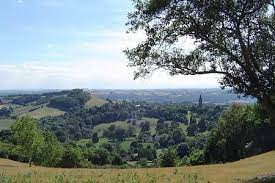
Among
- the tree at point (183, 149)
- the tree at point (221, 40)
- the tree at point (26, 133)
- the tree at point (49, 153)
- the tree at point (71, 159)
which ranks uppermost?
the tree at point (221, 40)

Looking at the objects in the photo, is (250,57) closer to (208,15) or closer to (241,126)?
(208,15)

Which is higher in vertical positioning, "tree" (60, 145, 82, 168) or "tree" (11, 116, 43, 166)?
"tree" (11, 116, 43, 166)

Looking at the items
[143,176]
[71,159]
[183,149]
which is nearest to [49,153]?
[71,159]

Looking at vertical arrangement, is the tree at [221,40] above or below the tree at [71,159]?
above

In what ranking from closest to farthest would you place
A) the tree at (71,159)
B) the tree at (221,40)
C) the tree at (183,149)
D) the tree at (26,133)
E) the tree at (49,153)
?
1. the tree at (221,40)
2. the tree at (26,133)
3. the tree at (49,153)
4. the tree at (71,159)
5. the tree at (183,149)

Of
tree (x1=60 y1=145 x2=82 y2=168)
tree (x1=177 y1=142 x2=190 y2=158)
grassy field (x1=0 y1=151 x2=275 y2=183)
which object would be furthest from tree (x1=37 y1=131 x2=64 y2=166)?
tree (x1=177 y1=142 x2=190 y2=158)

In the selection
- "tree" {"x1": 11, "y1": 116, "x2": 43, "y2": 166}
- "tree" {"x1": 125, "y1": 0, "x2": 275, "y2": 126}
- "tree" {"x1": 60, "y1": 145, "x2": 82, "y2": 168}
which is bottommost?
"tree" {"x1": 60, "y1": 145, "x2": 82, "y2": 168}

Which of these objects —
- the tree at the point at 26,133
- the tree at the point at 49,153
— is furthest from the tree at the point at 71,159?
the tree at the point at 26,133

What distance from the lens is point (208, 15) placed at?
27688 mm

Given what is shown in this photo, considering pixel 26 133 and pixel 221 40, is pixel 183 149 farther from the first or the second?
pixel 221 40

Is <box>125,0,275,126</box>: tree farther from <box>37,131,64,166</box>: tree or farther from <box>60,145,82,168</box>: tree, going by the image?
<box>60,145,82,168</box>: tree

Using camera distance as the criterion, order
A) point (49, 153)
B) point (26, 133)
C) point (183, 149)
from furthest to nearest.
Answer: point (183, 149)
point (49, 153)
point (26, 133)

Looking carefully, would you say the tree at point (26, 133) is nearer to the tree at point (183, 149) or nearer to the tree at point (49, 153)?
the tree at point (49, 153)

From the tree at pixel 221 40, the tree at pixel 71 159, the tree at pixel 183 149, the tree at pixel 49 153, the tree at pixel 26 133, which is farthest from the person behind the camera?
the tree at pixel 183 149
